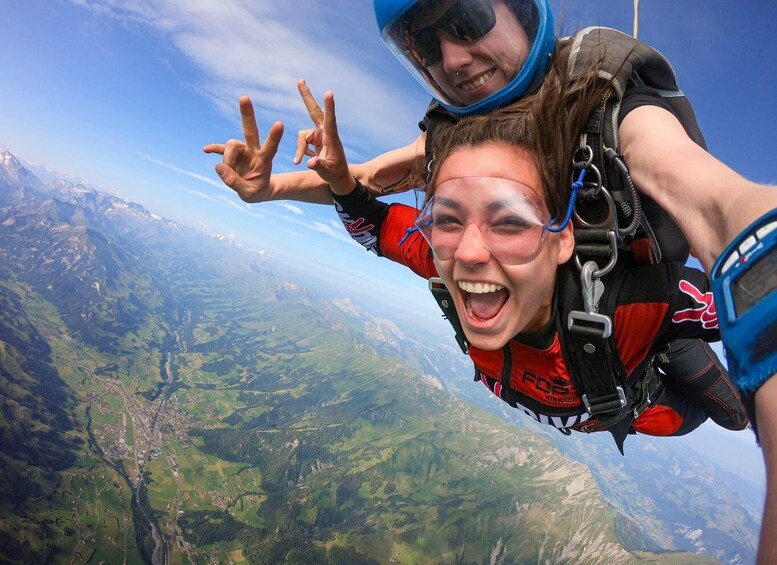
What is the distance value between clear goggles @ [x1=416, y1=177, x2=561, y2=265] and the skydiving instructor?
452mm

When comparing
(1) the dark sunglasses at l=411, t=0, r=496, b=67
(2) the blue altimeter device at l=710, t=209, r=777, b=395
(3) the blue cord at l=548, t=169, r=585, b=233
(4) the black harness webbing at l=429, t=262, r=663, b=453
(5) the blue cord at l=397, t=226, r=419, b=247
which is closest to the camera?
(2) the blue altimeter device at l=710, t=209, r=777, b=395

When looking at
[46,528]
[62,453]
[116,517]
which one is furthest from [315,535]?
[62,453]

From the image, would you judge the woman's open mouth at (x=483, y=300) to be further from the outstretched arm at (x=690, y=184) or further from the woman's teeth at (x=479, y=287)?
the outstretched arm at (x=690, y=184)

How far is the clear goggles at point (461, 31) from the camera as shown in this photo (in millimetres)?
2066

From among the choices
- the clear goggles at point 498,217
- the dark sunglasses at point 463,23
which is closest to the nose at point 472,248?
the clear goggles at point 498,217

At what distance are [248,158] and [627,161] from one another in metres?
2.20

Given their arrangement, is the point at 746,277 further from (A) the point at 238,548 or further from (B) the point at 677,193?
(A) the point at 238,548

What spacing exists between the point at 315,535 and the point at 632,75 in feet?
321

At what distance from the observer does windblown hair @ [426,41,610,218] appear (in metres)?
1.74

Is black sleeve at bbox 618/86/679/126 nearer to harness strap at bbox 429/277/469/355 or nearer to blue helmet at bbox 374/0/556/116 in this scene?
blue helmet at bbox 374/0/556/116

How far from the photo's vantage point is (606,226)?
186 cm

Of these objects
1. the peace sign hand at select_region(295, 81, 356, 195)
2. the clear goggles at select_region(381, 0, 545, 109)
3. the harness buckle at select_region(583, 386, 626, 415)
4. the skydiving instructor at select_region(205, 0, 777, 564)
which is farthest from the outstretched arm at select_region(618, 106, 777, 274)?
the peace sign hand at select_region(295, 81, 356, 195)

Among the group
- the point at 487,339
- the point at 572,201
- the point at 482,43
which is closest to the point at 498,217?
the point at 572,201

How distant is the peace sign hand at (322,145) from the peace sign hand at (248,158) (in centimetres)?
20
